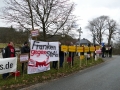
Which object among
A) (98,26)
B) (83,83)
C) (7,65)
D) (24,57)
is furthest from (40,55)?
(98,26)

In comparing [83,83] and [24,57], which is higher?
[24,57]

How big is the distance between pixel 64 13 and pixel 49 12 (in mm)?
1457

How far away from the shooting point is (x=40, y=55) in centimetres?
1170

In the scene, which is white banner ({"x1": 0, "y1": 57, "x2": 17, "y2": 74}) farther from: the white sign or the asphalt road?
the asphalt road

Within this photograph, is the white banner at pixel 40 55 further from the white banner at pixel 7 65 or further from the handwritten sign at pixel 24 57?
the white banner at pixel 7 65

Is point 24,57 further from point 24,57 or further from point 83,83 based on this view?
point 83,83

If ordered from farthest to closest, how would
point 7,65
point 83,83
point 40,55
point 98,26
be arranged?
point 98,26
point 40,55
point 83,83
point 7,65

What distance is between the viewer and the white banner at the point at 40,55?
11.1m

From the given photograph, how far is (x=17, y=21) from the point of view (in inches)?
666

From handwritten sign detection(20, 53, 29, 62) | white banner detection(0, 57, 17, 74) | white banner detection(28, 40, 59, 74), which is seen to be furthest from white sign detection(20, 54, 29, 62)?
white banner detection(0, 57, 17, 74)

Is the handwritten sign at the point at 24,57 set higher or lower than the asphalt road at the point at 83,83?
higher

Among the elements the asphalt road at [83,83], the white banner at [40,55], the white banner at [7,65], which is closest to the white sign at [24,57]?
the white banner at [40,55]

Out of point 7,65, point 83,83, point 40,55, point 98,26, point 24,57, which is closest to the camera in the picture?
point 7,65

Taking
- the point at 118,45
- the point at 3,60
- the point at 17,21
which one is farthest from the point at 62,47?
the point at 118,45
